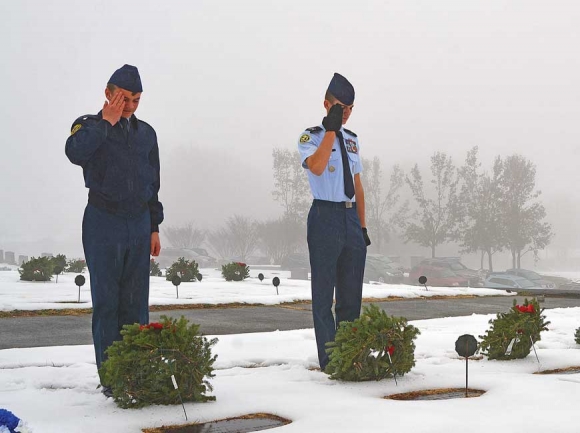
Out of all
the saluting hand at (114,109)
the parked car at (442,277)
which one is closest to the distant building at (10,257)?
the parked car at (442,277)

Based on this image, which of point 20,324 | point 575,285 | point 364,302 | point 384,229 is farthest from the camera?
point 384,229

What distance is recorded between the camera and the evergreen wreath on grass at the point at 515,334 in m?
5.68

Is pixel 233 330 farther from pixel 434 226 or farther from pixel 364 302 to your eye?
pixel 434 226

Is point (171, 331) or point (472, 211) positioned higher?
point (472, 211)

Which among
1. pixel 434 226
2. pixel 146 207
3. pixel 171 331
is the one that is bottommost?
pixel 171 331

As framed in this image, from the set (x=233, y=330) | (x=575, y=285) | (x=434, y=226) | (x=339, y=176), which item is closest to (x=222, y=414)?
(x=339, y=176)

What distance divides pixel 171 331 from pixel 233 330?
13.7ft

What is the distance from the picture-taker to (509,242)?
5281 centimetres

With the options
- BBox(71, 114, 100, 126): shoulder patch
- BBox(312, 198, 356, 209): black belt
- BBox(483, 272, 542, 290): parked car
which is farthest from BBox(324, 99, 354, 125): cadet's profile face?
BBox(483, 272, 542, 290): parked car

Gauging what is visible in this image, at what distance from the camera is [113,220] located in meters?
4.36

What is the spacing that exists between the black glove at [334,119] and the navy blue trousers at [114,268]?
1483 mm

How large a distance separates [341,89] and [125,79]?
64.8 inches

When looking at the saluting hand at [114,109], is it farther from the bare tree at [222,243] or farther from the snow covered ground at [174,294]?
the bare tree at [222,243]

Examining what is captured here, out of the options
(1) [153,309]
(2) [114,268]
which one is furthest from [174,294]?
(2) [114,268]
